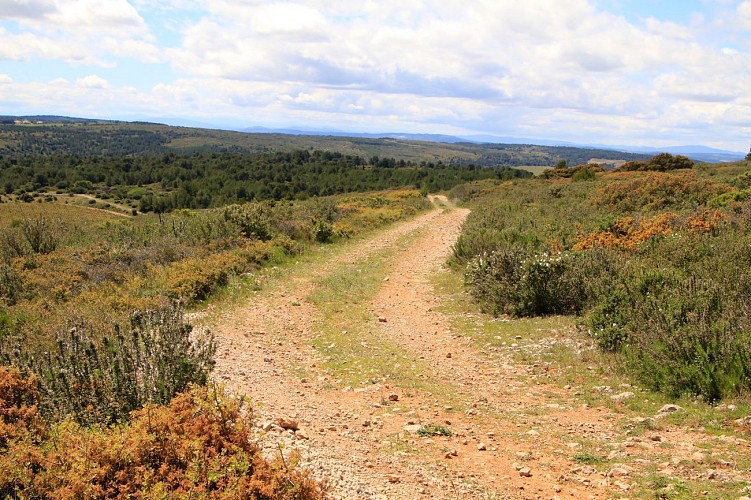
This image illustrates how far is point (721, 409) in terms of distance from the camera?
5391 mm

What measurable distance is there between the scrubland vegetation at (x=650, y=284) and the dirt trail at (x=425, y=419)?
119cm

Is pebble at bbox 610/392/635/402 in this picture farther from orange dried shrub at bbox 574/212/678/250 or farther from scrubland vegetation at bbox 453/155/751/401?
orange dried shrub at bbox 574/212/678/250

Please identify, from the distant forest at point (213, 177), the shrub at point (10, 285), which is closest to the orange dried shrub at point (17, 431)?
the shrub at point (10, 285)

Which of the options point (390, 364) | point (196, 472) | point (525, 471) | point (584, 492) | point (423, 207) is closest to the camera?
point (196, 472)

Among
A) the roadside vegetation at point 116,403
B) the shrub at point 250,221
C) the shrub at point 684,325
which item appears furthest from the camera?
the shrub at point 250,221

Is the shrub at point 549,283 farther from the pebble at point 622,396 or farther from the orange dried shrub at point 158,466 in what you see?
the orange dried shrub at point 158,466

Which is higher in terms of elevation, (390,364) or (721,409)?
(721,409)

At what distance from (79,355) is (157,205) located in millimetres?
90865

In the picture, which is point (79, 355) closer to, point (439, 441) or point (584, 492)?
point (439, 441)

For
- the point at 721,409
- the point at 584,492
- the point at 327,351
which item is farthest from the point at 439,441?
the point at 327,351

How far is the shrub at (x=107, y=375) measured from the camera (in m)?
4.52

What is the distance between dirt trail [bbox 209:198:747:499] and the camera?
4406mm

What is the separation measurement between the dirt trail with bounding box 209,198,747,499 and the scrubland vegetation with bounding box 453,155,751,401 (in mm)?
1185

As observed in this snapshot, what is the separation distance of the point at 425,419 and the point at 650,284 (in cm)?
495
